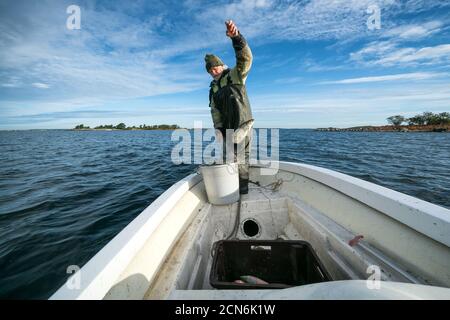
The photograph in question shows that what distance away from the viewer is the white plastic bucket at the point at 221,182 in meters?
2.91

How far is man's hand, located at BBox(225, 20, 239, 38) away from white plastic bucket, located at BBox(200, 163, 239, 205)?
164 centimetres

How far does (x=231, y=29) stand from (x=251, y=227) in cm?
264

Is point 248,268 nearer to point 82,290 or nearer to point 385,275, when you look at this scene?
point 385,275

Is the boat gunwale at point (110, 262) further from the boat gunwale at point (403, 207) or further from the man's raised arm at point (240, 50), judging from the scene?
the man's raised arm at point (240, 50)

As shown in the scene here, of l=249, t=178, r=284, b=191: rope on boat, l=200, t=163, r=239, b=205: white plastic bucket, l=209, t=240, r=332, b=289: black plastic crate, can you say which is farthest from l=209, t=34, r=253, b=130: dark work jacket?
l=209, t=240, r=332, b=289: black plastic crate

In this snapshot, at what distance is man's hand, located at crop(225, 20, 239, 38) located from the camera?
2.51 metres

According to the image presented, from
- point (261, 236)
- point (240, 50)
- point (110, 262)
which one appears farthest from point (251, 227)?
point (240, 50)

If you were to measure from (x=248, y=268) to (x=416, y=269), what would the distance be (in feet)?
4.39

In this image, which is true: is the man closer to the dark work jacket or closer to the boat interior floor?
the dark work jacket

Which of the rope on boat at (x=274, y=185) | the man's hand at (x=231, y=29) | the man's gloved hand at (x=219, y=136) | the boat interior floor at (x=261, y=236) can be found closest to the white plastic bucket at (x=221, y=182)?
the boat interior floor at (x=261, y=236)

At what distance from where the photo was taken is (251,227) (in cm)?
310
